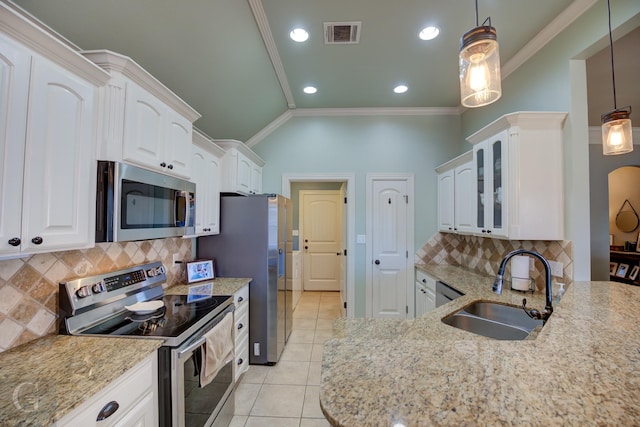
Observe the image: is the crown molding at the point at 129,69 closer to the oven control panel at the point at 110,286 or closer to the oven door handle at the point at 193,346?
the oven control panel at the point at 110,286

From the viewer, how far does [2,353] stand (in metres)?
1.17

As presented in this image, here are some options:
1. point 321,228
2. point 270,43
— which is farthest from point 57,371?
point 321,228

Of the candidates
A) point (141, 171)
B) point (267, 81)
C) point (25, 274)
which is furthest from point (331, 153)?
point (25, 274)

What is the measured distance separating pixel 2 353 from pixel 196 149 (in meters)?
1.76

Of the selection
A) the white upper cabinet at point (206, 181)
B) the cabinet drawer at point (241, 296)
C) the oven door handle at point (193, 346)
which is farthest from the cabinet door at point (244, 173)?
the oven door handle at point (193, 346)

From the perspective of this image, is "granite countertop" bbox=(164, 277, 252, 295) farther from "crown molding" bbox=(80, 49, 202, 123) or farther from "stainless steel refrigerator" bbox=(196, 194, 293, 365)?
"crown molding" bbox=(80, 49, 202, 123)

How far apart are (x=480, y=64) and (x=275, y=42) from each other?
5.95 ft

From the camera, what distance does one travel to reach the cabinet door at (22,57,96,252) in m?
1.04

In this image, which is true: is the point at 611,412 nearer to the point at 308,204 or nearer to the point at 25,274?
the point at 25,274

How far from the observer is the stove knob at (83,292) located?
1.46 metres

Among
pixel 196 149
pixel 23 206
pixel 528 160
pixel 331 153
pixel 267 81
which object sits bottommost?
pixel 23 206

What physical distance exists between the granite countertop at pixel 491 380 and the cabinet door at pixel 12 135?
1207 mm

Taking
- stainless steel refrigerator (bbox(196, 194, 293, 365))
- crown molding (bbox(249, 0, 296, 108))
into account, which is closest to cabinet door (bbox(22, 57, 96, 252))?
crown molding (bbox(249, 0, 296, 108))

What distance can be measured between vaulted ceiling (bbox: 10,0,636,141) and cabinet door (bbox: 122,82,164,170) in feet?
1.33
